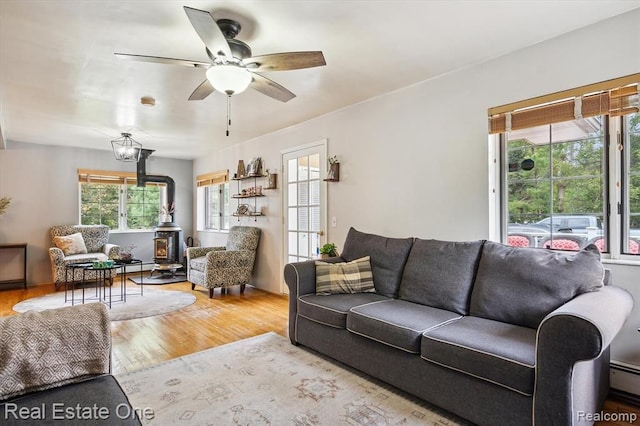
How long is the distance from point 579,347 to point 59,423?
197cm

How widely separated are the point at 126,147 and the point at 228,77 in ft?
13.9

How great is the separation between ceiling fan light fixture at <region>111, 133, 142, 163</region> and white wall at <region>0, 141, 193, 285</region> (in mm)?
1045

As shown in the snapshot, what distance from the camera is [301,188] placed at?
4.81 m

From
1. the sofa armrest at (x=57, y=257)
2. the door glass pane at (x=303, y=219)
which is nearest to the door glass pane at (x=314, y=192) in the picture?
the door glass pane at (x=303, y=219)

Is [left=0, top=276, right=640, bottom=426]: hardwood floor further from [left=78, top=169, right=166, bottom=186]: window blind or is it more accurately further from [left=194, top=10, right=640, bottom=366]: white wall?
[left=78, top=169, right=166, bottom=186]: window blind

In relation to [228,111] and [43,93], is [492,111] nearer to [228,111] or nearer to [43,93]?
[228,111]

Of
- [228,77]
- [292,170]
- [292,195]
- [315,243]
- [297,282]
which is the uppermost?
[228,77]

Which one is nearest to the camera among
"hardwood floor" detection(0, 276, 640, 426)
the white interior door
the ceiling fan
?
the ceiling fan

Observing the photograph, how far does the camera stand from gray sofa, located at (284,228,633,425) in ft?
5.23

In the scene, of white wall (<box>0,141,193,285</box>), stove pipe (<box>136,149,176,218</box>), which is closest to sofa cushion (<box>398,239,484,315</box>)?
stove pipe (<box>136,149,176,218</box>)

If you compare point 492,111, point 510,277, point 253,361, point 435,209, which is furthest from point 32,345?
point 492,111

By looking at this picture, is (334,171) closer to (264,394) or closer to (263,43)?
(263,43)

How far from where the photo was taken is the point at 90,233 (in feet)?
20.2

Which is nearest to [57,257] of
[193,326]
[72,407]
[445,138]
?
[193,326]
